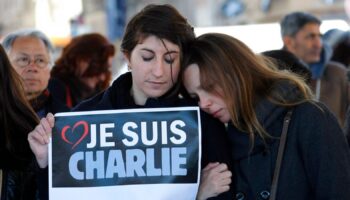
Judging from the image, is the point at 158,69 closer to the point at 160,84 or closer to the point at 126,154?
the point at 160,84

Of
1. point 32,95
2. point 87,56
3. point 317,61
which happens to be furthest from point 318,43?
point 32,95

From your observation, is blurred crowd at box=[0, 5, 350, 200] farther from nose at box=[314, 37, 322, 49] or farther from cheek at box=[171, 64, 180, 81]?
nose at box=[314, 37, 322, 49]

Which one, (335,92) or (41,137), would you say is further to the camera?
(335,92)

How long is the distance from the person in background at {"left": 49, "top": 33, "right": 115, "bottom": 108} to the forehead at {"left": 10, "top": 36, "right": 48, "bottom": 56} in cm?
86

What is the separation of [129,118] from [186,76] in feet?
0.85

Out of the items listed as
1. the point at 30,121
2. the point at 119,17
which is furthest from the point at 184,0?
the point at 30,121

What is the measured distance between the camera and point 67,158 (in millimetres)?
2840

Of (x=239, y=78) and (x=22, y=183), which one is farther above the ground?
Result: (x=239, y=78)

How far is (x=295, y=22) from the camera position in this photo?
642cm

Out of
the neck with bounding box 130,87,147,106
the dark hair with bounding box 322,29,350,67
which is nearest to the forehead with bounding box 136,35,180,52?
the neck with bounding box 130,87,147,106

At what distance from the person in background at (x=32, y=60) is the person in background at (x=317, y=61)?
2093mm

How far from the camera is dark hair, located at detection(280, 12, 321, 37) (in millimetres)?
6352

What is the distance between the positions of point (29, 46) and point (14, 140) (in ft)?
5.44

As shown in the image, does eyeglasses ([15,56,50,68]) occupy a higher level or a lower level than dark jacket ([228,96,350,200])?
higher
